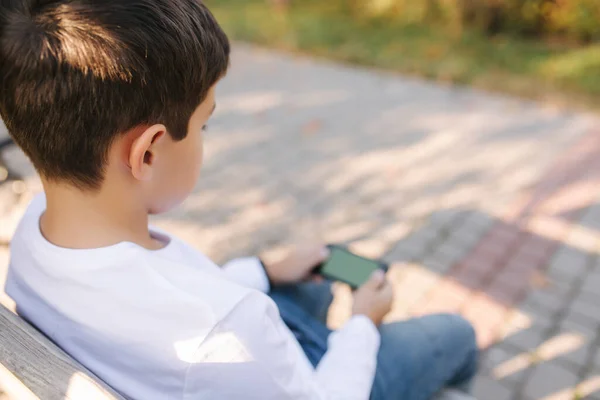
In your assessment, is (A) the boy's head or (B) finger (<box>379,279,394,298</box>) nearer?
(A) the boy's head

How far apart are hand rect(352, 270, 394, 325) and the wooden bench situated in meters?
0.81

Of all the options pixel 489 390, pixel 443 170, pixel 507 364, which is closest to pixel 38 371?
pixel 489 390

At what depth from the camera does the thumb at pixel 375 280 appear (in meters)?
1.72

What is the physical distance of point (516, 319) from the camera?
2.90 m

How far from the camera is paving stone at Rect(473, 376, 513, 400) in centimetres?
248

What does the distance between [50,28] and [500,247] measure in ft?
9.98

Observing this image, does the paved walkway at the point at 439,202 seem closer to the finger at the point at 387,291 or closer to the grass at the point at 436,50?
the grass at the point at 436,50

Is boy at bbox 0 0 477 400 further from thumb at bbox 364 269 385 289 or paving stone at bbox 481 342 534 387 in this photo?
paving stone at bbox 481 342 534 387

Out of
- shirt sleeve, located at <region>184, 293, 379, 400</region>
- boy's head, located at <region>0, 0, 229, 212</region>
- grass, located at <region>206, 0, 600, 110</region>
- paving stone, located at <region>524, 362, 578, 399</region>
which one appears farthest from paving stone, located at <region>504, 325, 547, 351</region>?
grass, located at <region>206, 0, 600, 110</region>

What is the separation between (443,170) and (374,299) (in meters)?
2.99

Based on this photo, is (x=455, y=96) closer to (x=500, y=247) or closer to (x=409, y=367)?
(x=500, y=247)

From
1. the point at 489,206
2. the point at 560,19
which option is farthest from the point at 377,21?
the point at 489,206

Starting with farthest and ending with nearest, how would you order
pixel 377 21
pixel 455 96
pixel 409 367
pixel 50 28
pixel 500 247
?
pixel 377 21 → pixel 455 96 → pixel 500 247 → pixel 409 367 → pixel 50 28

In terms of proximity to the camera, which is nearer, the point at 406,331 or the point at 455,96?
the point at 406,331
